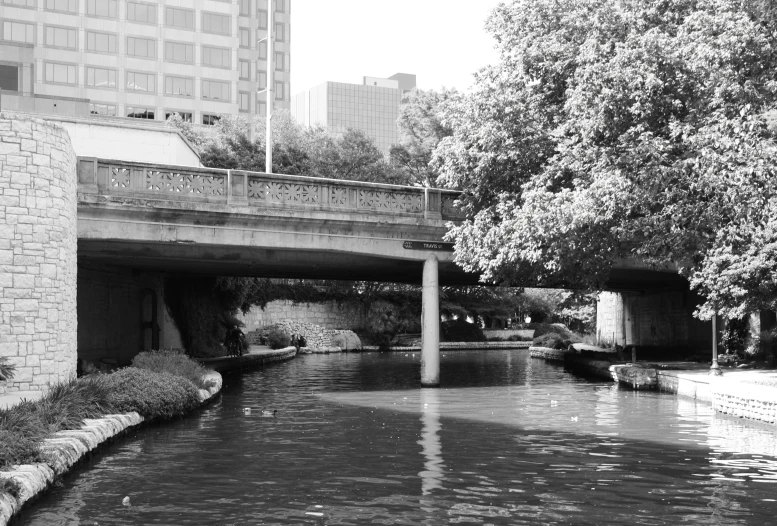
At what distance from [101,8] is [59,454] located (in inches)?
3319

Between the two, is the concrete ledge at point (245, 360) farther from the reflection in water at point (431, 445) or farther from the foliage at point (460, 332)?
the foliage at point (460, 332)

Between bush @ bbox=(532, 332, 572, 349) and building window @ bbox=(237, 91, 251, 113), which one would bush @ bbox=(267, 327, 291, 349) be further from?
building window @ bbox=(237, 91, 251, 113)

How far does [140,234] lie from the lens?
25906mm

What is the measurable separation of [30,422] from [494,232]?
52.8 ft

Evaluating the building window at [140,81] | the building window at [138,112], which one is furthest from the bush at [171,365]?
the building window at [140,81]

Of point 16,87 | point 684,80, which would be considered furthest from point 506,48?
point 16,87

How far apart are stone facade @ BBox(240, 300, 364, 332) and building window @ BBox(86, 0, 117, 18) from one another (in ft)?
141

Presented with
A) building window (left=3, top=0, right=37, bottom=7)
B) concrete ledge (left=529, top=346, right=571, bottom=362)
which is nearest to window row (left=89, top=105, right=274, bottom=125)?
building window (left=3, top=0, right=37, bottom=7)

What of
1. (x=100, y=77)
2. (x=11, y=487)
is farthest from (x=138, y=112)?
(x=11, y=487)

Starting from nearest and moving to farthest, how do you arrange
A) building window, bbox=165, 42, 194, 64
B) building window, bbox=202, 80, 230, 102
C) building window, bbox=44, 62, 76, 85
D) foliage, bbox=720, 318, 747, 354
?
1. foliage, bbox=720, 318, 747, 354
2. building window, bbox=44, 62, 76, 85
3. building window, bbox=165, 42, 194, 64
4. building window, bbox=202, 80, 230, 102

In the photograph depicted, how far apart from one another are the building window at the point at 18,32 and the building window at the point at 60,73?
290cm

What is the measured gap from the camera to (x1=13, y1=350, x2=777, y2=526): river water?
11.4 meters

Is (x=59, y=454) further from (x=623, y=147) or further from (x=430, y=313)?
(x=623, y=147)

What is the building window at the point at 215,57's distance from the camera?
94.6m
